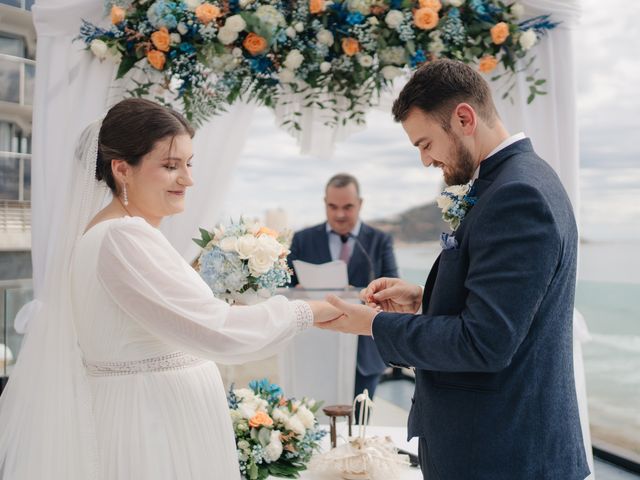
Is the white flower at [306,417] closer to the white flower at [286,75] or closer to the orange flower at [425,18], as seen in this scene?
the white flower at [286,75]

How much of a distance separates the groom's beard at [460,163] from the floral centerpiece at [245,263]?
1.00 m

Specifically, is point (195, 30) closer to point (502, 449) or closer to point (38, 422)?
point (38, 422)

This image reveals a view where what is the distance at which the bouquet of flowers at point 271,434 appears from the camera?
272 cm

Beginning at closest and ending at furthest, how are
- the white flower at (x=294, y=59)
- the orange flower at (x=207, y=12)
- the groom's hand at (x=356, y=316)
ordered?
the groom's hand at (x=356, y=316) → the orange flower at (x=207, y=12) → the white flower at (x=294, y=59)

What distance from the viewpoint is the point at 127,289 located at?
1.71m

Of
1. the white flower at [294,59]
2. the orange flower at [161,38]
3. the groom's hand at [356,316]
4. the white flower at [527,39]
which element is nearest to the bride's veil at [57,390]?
the groom's hand at [356,316]

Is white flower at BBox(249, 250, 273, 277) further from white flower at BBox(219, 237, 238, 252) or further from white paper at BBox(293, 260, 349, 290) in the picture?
white paper at BBox(293, 260, 349, 290)

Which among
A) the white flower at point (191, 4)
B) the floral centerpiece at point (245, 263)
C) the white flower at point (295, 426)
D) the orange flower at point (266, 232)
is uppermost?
the white flower at point (191, 4)

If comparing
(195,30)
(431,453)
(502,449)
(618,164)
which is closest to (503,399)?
(502,449)

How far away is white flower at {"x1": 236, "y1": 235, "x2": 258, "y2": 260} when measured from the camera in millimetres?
2486

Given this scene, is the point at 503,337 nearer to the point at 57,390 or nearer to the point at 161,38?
the point at 57,390

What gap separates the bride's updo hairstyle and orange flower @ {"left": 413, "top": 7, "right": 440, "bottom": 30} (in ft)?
5.63

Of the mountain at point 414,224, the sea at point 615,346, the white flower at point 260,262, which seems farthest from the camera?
the mountain at point 414,224

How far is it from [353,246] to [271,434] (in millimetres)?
2028
